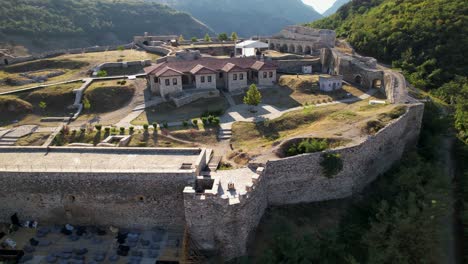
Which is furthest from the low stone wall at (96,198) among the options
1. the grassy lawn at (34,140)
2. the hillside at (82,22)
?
the hillside at (82,22)

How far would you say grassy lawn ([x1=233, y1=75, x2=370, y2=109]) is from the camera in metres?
36.9

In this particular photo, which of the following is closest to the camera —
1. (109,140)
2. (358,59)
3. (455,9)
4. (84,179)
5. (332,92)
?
(84,179)

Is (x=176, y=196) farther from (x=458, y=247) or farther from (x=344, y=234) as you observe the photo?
(x=458, y=247)

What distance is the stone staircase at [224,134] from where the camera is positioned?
29.4 meters

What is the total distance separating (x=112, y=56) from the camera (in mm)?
54250

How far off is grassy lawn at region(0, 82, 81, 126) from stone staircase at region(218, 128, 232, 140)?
1665 cm

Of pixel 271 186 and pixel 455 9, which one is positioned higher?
pixel 455 9

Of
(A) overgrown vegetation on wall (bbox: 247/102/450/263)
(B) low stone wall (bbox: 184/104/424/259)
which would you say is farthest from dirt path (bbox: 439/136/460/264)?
(B) low stone wall (bbox: 184/104/424/259)

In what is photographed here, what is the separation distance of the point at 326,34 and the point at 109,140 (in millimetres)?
41170

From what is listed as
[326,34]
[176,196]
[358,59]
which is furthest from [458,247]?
[326,34]

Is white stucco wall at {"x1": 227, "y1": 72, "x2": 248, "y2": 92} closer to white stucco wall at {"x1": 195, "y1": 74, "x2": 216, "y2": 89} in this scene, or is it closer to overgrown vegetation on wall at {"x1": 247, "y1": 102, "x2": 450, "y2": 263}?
white stucco wall at {"x1": 195, "y1": 74, "x2": 216, "y2": 89}

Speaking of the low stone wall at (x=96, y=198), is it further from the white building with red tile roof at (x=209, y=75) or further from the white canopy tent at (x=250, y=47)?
the white canopy tent at (x=250, y=47)

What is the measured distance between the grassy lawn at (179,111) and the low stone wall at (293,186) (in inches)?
580

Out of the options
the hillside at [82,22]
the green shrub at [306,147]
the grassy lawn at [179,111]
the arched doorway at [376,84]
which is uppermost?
the hillside at [82,22]
